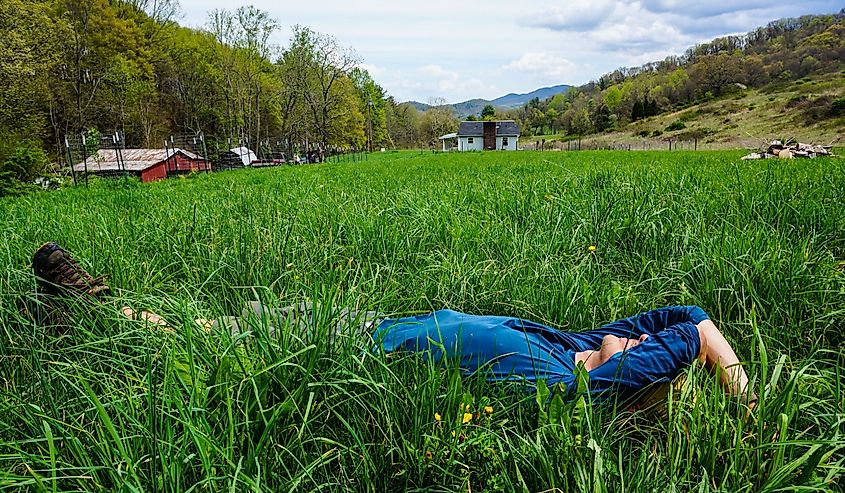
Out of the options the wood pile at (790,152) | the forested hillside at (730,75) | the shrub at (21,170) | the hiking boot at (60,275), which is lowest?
the hiking boot at (60,275)

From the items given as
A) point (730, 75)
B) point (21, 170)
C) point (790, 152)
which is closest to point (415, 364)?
point (21, 170)

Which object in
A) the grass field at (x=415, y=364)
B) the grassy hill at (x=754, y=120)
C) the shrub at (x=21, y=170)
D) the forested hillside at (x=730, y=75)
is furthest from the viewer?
the forested hillside at (x=730, y=75)

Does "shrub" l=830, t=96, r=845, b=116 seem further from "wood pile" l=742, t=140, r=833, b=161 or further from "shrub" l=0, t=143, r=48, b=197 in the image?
"shrub" l=0, t=143, r=48, b=197

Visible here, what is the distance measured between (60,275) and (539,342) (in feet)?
8.79

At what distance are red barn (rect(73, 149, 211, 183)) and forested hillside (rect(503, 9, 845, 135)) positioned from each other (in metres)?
59.9

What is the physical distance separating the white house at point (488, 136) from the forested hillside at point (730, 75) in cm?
1023

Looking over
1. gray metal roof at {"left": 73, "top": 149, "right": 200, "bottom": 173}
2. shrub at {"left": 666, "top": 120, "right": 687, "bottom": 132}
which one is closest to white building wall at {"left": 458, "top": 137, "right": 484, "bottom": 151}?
shrub at {"left": 666, "top": 120, "right": 687, "bottom": 132}

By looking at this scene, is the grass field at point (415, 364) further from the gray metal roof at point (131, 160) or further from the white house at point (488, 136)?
the white house at point (488, 136)

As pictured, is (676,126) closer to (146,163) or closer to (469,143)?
(469,143)

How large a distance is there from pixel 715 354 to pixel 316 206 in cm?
479

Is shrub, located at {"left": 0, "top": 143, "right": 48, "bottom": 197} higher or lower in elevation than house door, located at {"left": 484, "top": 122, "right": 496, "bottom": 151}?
lower

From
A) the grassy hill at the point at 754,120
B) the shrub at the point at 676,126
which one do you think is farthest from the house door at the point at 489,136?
the shrub at the point at 676,126

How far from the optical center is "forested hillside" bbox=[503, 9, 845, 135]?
7969 centimetres

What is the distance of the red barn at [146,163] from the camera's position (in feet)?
86.7
